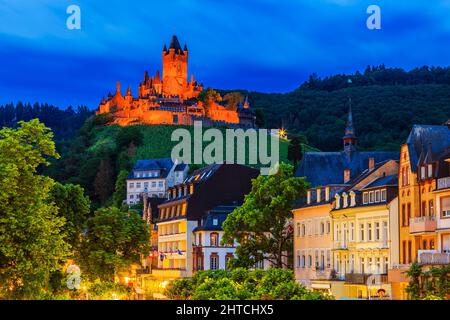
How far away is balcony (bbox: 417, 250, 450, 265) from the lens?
69125 millimetres

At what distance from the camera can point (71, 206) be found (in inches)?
3625

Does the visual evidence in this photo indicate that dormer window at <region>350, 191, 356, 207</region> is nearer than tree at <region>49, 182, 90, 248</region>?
Yes

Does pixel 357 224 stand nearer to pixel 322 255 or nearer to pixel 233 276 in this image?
pixel 322 255

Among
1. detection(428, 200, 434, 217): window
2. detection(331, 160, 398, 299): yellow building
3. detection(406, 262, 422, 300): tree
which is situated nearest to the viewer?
detection(406, 262, 422, 300): tree

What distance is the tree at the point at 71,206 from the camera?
90.2 m

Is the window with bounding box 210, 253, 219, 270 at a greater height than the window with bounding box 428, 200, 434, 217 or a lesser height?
lesser

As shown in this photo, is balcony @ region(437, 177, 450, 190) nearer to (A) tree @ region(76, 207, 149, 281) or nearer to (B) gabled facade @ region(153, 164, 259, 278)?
(A) tree @ region(76, 207, 149, 281)

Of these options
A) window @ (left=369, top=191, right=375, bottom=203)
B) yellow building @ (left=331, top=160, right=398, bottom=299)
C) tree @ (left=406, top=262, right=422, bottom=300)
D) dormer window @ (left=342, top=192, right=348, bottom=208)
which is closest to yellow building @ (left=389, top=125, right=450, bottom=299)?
yellow building @ (left=331, top=160, right=398, bottom=299)

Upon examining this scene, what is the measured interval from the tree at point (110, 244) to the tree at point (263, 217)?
40.5ft

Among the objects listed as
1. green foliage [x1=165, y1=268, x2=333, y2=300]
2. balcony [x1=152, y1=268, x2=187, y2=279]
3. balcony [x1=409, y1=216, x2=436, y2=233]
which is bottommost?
green foliage [x1=165, y1=268, x2=333, y2=300]

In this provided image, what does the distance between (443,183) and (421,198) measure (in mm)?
4225

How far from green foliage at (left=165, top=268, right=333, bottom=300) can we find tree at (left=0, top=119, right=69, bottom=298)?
8778 millimetres

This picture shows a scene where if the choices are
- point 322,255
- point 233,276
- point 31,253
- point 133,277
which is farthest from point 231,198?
point 31,253

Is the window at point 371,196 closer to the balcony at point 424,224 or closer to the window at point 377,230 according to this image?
the window at point 377,230
